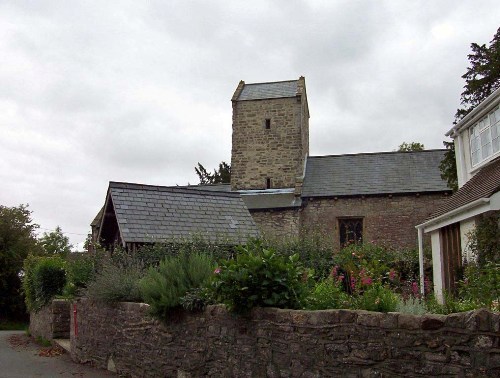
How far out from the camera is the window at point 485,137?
13.5 metres

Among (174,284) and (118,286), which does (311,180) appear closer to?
(118,286)

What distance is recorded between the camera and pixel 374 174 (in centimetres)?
2878

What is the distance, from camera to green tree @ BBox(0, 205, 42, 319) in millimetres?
29686

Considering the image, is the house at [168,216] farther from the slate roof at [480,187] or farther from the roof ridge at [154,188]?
the slate roof at [480,187]

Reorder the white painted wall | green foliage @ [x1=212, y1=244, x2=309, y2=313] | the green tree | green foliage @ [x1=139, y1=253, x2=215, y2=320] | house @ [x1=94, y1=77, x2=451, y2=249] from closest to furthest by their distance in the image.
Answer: green foliage @ [x1=212, y1=244, x2=309, y2=313] → green foliage @ [x1=139, y1=253, x2=215, y2=320] → the white painted wall → house @ [x1=94, y1=77, x2=451, y2=249] → the green tree

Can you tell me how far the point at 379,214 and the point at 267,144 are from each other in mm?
8004

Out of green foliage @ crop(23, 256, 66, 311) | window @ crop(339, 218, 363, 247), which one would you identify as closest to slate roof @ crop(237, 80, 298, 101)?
window @ crop(339, 218, 363, 247)

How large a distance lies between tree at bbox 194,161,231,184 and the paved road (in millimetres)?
39182

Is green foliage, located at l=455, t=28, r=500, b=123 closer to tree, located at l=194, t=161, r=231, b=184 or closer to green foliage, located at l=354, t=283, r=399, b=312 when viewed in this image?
green foliage, located at l=354, t=283, r=399, b=312

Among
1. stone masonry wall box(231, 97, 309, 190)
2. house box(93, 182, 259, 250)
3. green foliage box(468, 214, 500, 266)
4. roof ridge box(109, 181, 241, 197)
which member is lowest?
green foliage box(468, 214, 500, 266)

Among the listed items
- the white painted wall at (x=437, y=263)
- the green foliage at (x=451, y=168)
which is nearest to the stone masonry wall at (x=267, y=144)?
the green foliage at (x=451, y=168)

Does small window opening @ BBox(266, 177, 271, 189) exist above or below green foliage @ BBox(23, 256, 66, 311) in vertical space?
above

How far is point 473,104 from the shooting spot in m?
20.8

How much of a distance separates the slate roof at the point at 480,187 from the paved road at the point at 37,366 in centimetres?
858
